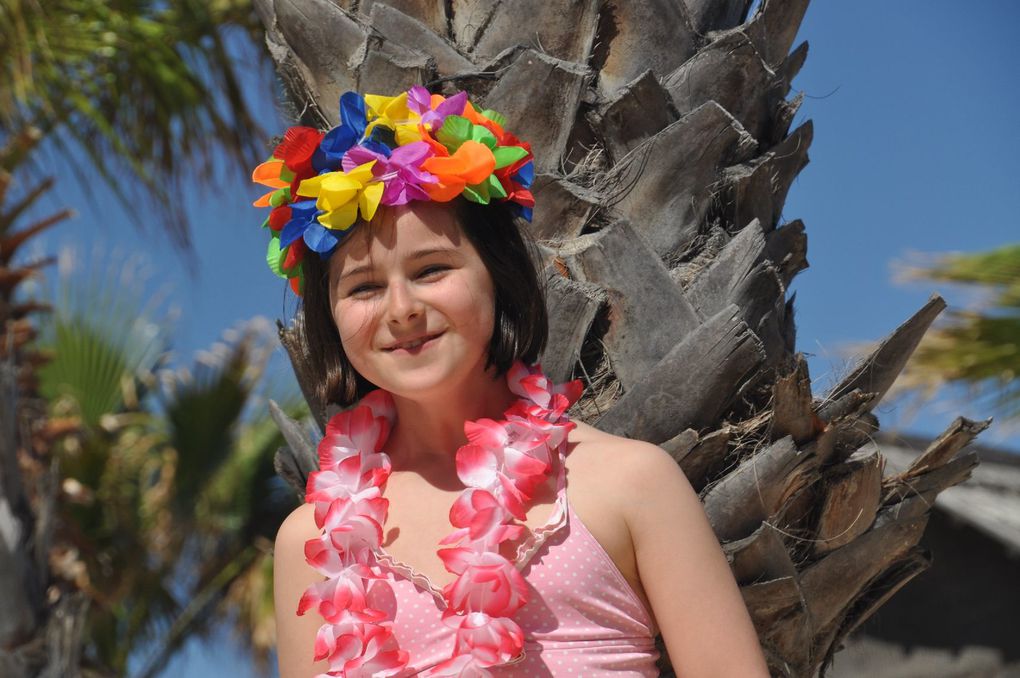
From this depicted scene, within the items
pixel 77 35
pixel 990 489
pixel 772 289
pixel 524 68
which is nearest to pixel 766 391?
pixel 772 289

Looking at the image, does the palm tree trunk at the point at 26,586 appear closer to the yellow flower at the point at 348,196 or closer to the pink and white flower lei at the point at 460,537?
the pink and white flower lei at the point at 460,537

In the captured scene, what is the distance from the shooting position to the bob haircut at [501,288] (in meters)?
2.03

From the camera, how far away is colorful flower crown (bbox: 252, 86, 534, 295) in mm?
1965

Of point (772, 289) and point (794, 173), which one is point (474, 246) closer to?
point (772, 289)

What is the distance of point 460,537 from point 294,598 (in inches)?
14.5

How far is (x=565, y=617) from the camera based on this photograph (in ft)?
6.18

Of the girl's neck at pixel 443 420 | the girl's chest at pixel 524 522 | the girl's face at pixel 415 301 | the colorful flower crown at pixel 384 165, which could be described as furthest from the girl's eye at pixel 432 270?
the girl's chest at pixel 524 522

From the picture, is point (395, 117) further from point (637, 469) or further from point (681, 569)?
point (681, 569)

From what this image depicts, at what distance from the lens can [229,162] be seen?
738 cm

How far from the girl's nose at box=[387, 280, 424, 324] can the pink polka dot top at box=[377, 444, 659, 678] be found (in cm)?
38

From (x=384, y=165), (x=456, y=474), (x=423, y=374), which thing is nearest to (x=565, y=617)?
(x=456, y=474)

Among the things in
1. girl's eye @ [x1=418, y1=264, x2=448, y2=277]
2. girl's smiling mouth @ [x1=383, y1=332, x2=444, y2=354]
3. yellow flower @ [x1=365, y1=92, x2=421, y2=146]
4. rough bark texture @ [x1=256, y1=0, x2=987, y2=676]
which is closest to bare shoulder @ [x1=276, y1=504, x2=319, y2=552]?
rough bark texture @ [x1=256, y1=0, x2=987, y2=676]

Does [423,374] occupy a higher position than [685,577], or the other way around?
[423,374]

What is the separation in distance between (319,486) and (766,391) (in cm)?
80
